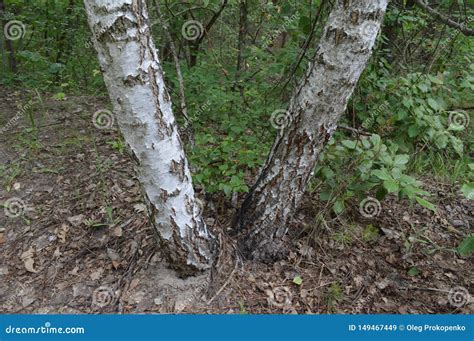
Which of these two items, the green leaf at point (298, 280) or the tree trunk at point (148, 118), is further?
the green leaf at point (298, 280)

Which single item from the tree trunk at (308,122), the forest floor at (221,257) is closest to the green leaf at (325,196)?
the forest floor at (221,257)

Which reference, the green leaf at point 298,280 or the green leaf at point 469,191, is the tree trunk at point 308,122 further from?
the green leaf at point 469,191

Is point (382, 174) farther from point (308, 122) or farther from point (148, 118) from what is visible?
point (148, 118)

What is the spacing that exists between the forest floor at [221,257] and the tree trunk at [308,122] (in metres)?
0.25

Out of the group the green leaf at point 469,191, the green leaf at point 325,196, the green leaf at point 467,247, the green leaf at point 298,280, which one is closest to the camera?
the green leaf at point 469,191

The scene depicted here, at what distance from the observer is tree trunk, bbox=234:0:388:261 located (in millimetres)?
1890

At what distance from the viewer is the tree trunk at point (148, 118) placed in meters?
1.57

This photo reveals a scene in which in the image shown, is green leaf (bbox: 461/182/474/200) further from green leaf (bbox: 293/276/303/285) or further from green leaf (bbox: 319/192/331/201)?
green leaf (bbox: 293/276/303/285)

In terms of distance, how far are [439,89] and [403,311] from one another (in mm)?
2036

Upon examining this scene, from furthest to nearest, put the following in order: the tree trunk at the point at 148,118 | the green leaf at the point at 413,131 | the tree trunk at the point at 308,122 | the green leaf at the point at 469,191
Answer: the green leaf at the point at 413,131 < the green leaf at the point at 469,191 < the tree trunk at the point at 308,122 < the tree trunk at the point at 148,118

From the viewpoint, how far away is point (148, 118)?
1774 millimetres

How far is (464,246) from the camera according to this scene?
7.70ft

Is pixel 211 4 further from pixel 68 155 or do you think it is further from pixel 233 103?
pixel 68 155

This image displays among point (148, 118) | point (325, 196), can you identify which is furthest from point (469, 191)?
point (148, 118)
